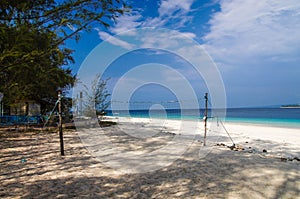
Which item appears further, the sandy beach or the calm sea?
the calm sea

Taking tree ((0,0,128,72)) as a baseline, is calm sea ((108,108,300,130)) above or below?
below

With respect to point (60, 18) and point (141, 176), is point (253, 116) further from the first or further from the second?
point (60, 18)

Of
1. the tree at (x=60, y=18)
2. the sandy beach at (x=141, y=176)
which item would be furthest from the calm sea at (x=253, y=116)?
the tree at (x=60, y=18)

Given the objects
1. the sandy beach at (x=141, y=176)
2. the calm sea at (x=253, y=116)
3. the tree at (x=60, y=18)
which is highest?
the tree at (x=60, y=18)

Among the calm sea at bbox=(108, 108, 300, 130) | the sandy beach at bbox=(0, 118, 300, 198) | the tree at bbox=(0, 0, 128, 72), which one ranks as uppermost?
the tree at bbox=(0, 0, 128, 72)

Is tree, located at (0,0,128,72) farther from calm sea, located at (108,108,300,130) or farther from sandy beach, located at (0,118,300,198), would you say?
calm sea, located at (108,108,300,130)

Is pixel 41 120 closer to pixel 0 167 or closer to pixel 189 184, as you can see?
pixel 0 167

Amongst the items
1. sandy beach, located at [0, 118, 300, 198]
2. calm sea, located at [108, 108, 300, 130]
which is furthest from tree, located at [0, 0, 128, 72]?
calm sea, located at [108, 108, 300, 130]

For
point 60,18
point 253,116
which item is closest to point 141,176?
point 60,18

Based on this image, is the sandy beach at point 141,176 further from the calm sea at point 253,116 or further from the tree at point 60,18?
the calm sea at point 253,116

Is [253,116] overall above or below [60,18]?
below

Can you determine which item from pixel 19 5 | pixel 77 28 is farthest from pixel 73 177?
pixel 19 5

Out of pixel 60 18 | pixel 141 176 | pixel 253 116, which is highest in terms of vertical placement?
pixel 60 18

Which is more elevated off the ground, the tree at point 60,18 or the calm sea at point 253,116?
the tree at point 60,18
